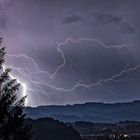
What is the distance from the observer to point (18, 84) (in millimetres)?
32812

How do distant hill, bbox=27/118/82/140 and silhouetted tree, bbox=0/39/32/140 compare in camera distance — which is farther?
distant hill, bbox=27/118/82/140

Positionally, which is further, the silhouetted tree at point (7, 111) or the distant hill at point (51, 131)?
the distant hill at point (51, 131)

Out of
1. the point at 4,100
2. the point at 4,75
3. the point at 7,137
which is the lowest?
the point at 7,137

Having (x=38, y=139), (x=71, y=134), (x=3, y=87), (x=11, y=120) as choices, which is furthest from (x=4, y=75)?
(x=71, y=134)

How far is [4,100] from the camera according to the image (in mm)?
29688

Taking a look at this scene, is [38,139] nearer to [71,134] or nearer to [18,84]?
[71,134]

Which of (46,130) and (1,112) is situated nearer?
(1,112)

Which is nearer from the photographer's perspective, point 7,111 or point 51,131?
point 7,111

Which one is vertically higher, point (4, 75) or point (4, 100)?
point (4, 75)

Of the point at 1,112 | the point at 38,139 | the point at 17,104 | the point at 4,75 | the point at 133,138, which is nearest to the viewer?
the point at 1,112

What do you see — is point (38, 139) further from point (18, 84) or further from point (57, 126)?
point (18, 84)

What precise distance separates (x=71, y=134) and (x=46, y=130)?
10766 millimetres

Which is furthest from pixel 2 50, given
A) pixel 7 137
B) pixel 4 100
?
pixel 7 137

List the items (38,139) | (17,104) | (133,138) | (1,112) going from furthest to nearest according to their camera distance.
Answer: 1. (133,138)
2. (38,139)
3. (17,104)
4. (1,112)
